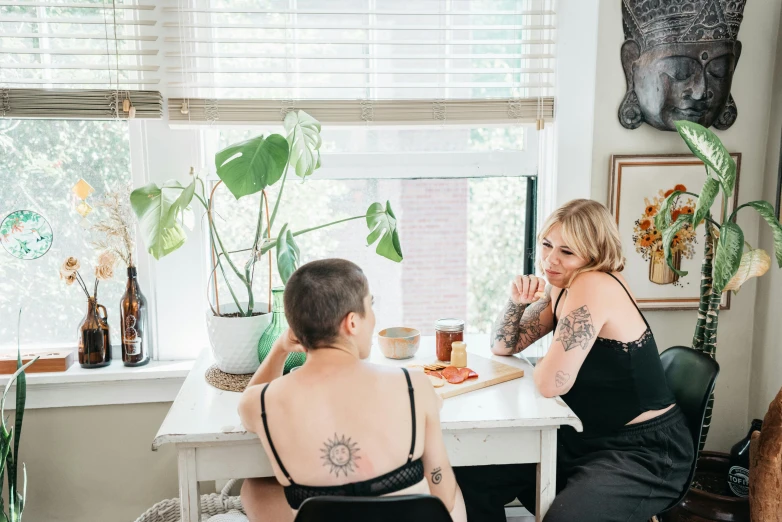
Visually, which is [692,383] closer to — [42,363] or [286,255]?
[286,255]

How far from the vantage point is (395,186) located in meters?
2.36

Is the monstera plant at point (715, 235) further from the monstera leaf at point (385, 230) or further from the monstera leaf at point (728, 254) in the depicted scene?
the monstera leaf at point (385, 230)

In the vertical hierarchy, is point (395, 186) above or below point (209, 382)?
above

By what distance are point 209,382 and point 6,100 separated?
1.17 m

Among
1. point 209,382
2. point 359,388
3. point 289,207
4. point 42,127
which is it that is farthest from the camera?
point 289,207

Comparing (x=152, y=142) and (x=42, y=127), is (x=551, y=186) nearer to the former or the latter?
(x=152, y=142)

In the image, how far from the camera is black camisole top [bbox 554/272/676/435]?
5.58 feet

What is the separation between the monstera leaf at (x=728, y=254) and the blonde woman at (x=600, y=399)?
35 cm

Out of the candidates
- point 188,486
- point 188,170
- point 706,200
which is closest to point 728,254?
point 706,200

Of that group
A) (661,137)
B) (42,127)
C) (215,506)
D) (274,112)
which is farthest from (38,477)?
(661,137)

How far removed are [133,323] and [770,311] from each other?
92.0 inches

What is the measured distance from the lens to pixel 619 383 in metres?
1.72

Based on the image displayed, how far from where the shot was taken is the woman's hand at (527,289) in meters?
2.03

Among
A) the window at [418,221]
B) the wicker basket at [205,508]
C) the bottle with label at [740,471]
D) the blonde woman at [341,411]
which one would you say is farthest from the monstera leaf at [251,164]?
the bottle with label at [740,471]
